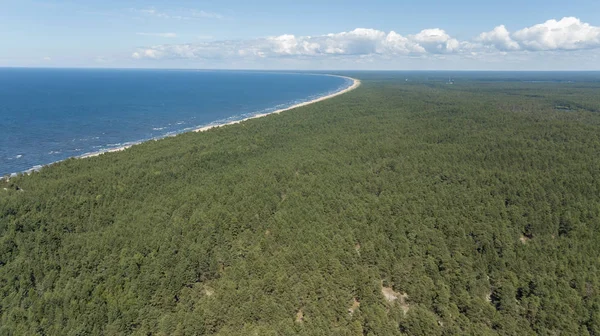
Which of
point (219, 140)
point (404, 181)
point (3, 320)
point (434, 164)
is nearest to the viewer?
point (3, 320)

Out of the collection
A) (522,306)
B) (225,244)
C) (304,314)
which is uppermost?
(225,244)

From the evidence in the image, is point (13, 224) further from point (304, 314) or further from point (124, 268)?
point (304, 314)

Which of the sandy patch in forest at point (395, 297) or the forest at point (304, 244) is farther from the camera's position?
the sandy patch in forest at point (395, 297)

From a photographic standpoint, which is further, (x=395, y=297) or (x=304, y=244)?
(x=304, y=244)

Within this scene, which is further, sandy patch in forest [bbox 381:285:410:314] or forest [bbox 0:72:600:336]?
sandy patch in forest [bbox 381:285:410:314]

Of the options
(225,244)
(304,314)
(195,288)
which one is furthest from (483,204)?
(195,288)

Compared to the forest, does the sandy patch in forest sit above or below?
below

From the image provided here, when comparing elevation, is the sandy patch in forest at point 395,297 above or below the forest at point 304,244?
below

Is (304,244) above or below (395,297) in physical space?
above
